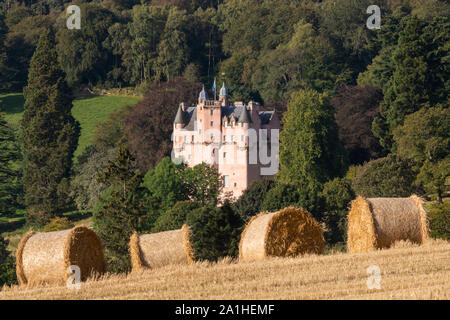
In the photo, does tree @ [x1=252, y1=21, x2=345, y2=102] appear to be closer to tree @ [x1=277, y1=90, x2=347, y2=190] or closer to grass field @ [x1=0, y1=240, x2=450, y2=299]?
tree @ [x1=277, y1=90, x2=347, y2=190]

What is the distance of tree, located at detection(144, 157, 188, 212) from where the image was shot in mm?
85250

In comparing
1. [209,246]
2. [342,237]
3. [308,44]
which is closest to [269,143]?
[308,44]

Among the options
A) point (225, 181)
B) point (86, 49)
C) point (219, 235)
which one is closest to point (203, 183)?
point (225, 181)

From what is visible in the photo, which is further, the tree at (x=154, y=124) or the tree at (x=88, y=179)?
the tree at (x=154, y=124)

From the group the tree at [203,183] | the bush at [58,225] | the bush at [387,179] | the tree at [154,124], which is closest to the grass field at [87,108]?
the tree at [154,124]

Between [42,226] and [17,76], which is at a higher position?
[17,76]

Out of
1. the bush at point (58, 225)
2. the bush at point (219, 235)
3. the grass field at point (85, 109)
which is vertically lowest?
the bush at point (58, 225)

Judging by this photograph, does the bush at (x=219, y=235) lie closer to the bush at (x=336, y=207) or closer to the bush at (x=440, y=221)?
the bush at (x=336, y=207)

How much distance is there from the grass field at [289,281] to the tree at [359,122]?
215 feet

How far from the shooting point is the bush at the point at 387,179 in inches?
2781

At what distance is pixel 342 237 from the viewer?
63750 mm

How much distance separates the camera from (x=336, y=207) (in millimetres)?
71688
